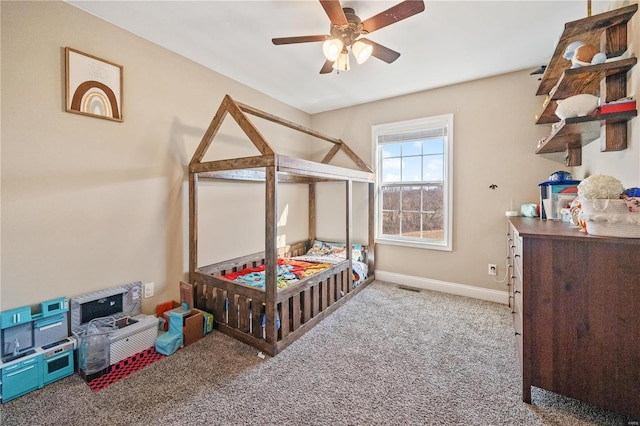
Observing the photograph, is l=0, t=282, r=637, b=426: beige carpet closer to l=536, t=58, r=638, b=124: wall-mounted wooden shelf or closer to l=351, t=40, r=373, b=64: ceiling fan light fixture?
l=536, t=58, r=638, b=124: wall-mounted wooden shelf

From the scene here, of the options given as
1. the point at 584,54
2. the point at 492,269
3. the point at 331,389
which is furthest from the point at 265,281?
the point at 492,269

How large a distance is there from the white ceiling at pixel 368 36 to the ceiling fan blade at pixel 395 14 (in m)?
0.29

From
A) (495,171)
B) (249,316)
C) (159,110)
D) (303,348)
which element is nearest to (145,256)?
(249,316)

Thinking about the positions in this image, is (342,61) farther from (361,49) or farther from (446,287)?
(446,287)

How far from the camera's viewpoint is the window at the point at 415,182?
3.29 meters

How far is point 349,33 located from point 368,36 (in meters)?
0.57

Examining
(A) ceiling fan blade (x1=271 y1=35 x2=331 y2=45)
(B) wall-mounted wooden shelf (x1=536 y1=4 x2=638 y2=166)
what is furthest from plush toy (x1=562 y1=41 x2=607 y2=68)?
(A) ceiling fan blade (x1=271 y1=35 x2=331 y2=45)

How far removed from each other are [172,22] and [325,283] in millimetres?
2637

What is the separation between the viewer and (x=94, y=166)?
6.57 feet

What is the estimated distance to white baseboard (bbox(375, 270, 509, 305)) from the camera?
2.98 meters

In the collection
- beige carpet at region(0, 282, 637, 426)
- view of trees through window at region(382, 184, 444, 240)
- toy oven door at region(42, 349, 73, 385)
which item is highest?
view of trees through window at region(382, 184, 444, 240)

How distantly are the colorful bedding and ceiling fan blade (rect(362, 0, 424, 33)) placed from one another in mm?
2090

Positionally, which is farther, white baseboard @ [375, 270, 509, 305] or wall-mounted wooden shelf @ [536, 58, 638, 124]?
white baseboard @ [375, 270, 509, 305]

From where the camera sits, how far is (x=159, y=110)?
239cm
